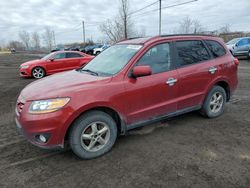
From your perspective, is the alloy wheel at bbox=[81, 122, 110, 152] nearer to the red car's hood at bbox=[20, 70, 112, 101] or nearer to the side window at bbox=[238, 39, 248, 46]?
the red car's hood at bbox=[20, 70, 112, 101]

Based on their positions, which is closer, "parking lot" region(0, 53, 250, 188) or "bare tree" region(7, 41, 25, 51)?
"parking lot" region(0, 53, 250, 188)

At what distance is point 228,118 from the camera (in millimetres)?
4902

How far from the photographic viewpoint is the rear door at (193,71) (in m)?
4.20

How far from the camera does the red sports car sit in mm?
11891

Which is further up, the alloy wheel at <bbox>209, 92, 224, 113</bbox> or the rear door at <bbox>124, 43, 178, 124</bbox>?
the rear door at <bbox>124, 43, 178, 124</bbox>

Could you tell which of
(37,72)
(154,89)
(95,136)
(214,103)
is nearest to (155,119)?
(154,89)

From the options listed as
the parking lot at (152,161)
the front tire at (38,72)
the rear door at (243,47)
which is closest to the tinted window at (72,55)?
the front tire at (38,72)

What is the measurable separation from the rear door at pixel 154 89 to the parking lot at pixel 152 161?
53cm

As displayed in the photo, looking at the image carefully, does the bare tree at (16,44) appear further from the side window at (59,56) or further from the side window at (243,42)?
the side window at (243,42)

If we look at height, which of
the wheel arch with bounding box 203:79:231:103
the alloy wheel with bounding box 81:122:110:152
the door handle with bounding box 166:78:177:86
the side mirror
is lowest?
the alloy wheel with bounding box 81:122:110:152

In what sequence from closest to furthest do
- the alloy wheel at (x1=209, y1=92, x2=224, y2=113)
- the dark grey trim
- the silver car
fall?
the dark grey trim
the alloy wheel at (x1=209, y1=92, x2=224, y2=113)
the silver car

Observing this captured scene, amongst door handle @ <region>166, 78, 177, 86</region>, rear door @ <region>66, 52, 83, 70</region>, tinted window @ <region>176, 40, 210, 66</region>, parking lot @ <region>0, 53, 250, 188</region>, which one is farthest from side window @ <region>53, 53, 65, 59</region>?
door handle @ <region>166, 78, 177, 86</region>

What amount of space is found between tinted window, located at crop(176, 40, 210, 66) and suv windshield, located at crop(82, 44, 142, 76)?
2.91ft

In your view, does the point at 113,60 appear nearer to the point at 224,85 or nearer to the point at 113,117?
the point at 113,117
